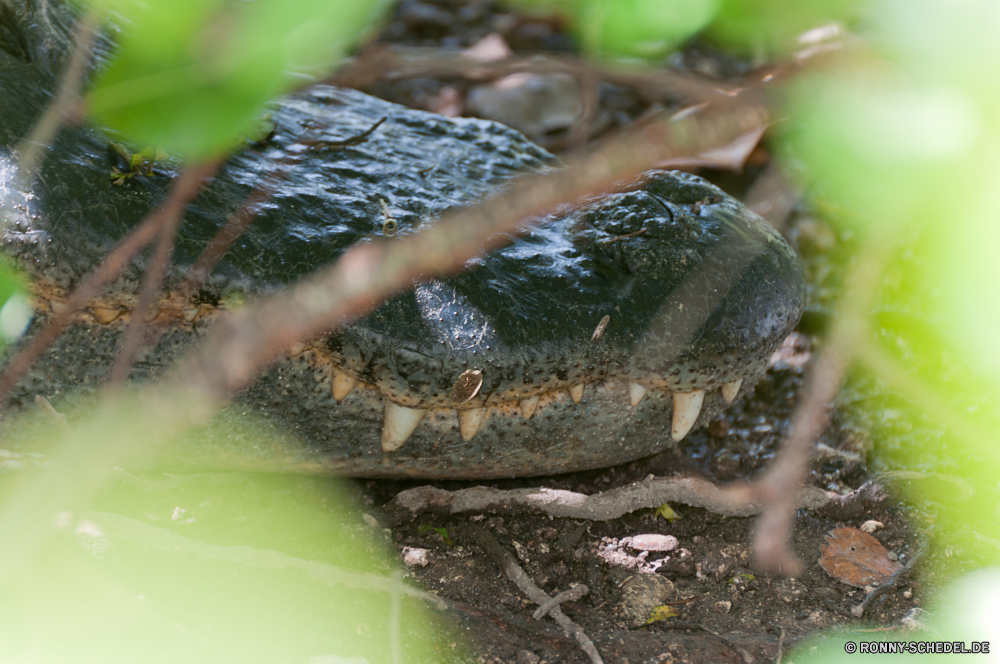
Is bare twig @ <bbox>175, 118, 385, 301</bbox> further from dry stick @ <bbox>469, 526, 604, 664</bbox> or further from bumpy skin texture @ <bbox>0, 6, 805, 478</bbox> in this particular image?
dry stick @ <bbox>469, 526, 604, 664</bbox>

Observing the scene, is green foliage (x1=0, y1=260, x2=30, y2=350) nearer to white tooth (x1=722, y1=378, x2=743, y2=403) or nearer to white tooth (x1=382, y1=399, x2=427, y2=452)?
white tooth (x1=382, y1=399, x2=427, y2=452)

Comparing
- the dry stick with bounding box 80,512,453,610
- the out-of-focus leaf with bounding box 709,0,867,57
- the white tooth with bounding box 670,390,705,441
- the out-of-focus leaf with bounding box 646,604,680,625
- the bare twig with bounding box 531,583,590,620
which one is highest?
the out-of-focus leaf with bounding box 709,0,867,57

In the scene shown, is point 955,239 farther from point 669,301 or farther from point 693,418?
point 693,418

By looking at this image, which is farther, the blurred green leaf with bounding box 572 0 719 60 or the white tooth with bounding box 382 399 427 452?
the white tooth with bounding box 382 399 427 452

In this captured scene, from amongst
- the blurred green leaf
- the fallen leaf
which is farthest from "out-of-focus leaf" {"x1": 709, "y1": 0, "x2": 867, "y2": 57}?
the fallen leaf

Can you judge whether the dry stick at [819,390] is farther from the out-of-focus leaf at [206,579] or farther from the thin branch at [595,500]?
the thin branch at [595,500]

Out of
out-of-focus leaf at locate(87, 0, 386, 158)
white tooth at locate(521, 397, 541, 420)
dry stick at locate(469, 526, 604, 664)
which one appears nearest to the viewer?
out-of-focus leaf at locate(87, 0, 386, 158)

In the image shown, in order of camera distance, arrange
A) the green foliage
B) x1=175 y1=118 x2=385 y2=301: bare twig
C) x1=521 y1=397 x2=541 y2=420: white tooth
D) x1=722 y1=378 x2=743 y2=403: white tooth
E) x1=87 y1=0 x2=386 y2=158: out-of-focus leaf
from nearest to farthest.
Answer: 1. x1=87 y1=0 x2=386 y2=158: out-of-focus leaf
2. the green foliage
3. x1=175 y1=118 x2=385 y2=301: bare twig
4. x1=521 y1=397 x2=541 y2=420: white tooth
5. x1=722 y1=378 x2=743 y2=403: white tooth

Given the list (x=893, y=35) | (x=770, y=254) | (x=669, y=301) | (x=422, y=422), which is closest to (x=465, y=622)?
(x=422, y=422)

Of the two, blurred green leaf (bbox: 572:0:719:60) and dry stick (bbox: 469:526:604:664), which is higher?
blurred green leaf (bbox: 572:0:719:60)
